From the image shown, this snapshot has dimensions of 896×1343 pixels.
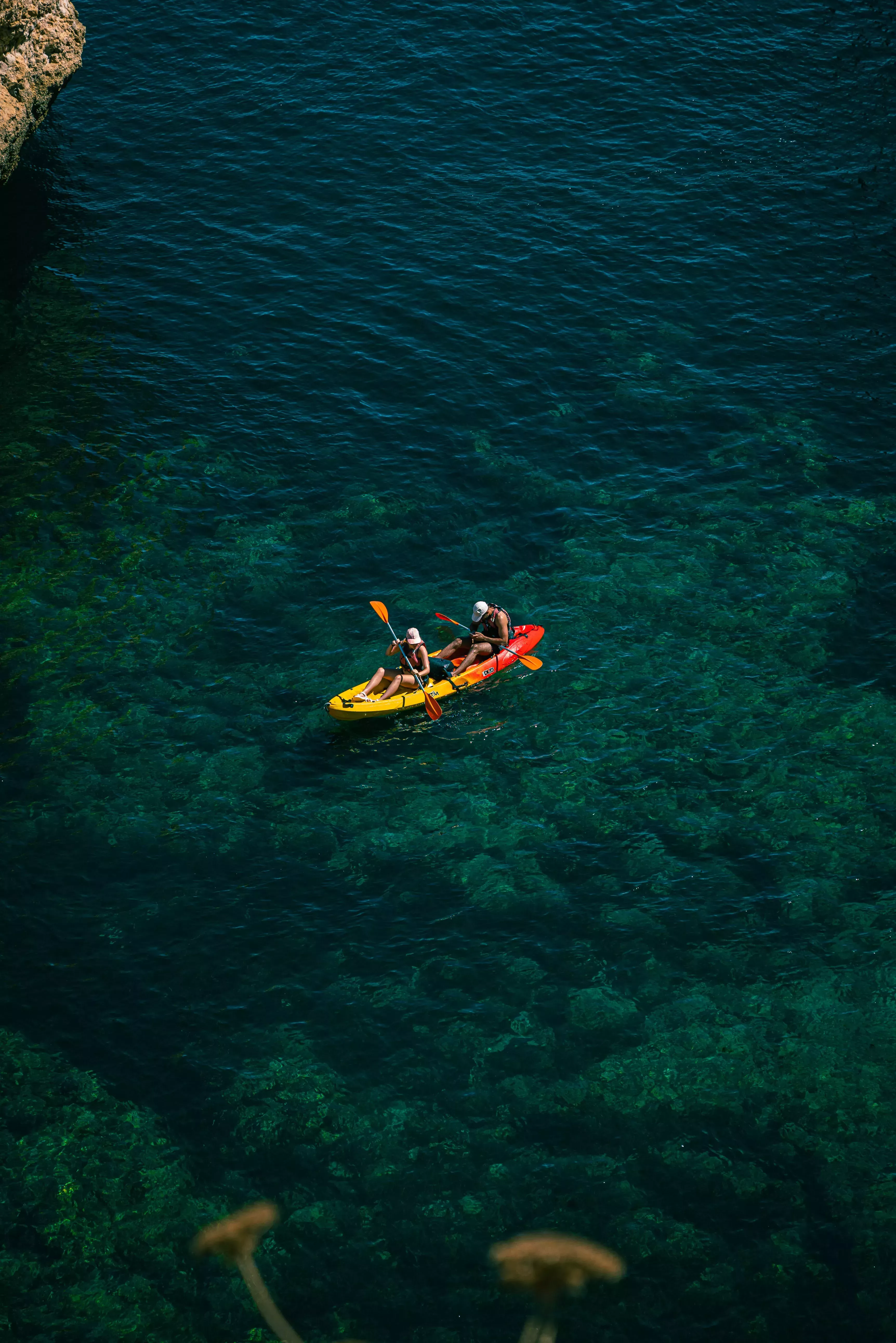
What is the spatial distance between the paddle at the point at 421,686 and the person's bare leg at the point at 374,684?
60 cm

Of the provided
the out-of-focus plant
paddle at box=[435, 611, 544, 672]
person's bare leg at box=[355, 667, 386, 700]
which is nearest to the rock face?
paddle at box=[435, 611, 544, 672]

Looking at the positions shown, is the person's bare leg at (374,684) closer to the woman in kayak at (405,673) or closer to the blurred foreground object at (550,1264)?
the woman in kayak at (405,673)

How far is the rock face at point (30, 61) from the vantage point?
3409 centimetres

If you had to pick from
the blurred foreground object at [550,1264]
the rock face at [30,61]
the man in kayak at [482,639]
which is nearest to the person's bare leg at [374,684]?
the man in kayak at [482,639]

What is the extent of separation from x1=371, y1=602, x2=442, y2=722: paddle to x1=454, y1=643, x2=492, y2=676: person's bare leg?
101cm

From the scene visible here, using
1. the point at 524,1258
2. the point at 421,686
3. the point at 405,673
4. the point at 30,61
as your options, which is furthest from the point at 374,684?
the point at 30,61

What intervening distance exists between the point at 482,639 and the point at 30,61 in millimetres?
21866

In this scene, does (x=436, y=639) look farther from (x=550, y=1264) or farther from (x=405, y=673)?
(x=550, y=1264)

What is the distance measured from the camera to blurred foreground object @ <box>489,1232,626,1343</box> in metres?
18.8

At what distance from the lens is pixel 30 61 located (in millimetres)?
34969

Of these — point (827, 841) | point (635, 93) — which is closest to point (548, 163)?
point (635, 93)

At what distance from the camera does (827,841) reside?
25500mm

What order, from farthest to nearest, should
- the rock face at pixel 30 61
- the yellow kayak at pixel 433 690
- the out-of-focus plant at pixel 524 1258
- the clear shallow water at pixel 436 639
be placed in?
1. the rock face at pixel 30 61
2. the yellow kayak at pixel 433 690
3. the clear shallow water at pixel 436 639
4. the out-of-focus plant at pixel 524 1258

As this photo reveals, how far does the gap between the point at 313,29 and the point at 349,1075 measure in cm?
4232
